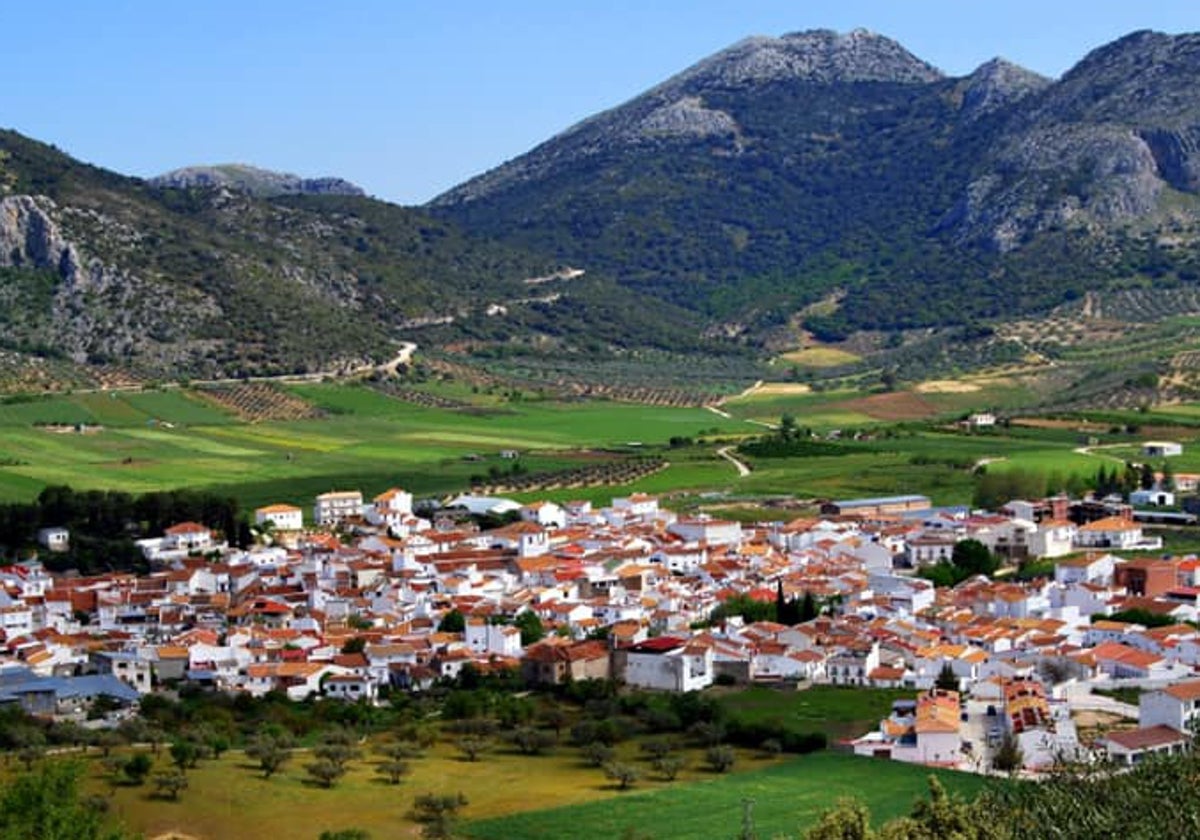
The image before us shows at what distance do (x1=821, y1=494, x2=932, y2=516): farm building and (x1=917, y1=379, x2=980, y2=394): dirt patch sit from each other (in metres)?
37.6

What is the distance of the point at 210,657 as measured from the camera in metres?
45.5

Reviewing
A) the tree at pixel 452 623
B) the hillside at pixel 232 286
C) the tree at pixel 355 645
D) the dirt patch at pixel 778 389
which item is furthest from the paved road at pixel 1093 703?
the dirt patch at pixel 778 389

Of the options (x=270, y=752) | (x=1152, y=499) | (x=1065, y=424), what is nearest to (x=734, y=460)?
(x=1065, y=424)

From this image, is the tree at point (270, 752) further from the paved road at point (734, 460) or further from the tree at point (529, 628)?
the paved road at point (734, 460)

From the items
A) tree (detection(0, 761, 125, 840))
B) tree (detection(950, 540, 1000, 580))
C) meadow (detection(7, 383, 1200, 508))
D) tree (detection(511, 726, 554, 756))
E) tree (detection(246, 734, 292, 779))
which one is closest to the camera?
tree (detection(0, 761, 125, 840))

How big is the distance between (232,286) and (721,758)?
291 feet

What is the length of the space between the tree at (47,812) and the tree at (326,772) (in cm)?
662

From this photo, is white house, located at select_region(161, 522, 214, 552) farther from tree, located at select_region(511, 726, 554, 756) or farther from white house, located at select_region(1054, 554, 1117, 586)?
white house, located at select_region(1054, 554, 1117, 586)

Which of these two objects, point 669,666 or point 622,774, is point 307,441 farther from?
point 622,774

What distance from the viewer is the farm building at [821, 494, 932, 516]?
6831cm

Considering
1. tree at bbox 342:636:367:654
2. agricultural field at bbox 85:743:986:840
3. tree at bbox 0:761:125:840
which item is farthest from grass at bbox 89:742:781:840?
tree at bbox 342:636:367:654

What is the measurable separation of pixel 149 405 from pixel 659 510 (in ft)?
123

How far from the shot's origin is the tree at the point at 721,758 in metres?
35.1

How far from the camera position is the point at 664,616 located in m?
49.9
